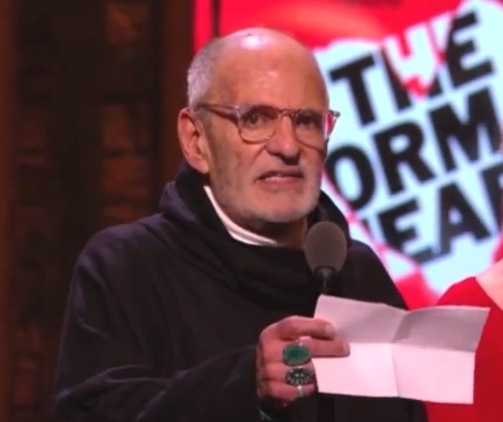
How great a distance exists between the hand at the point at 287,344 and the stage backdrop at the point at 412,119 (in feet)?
3.58

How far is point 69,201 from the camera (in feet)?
7.68

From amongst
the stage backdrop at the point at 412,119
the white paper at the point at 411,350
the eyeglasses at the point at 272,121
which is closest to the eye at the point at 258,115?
the eyeglasses at the point at 272,121

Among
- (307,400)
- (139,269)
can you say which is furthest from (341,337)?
(139,269)

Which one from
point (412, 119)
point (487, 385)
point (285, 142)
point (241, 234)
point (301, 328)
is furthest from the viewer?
point (412, 119)

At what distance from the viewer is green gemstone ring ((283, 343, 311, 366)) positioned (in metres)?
1.19

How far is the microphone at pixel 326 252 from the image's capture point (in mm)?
1257

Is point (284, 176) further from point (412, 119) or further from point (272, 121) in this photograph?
point (412, 119)

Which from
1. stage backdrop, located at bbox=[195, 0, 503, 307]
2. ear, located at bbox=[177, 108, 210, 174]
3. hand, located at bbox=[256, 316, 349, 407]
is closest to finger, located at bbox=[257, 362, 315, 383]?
hand, located at bbox=[256, 316, 349, 407]

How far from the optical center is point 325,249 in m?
1.27

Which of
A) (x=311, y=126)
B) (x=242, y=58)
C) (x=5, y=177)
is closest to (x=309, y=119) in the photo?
(x=311, y=126)

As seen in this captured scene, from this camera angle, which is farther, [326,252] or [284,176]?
[284,176]

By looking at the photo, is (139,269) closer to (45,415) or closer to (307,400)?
(307,400)

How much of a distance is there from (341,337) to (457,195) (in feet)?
3.68

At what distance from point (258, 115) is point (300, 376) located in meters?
0.40
